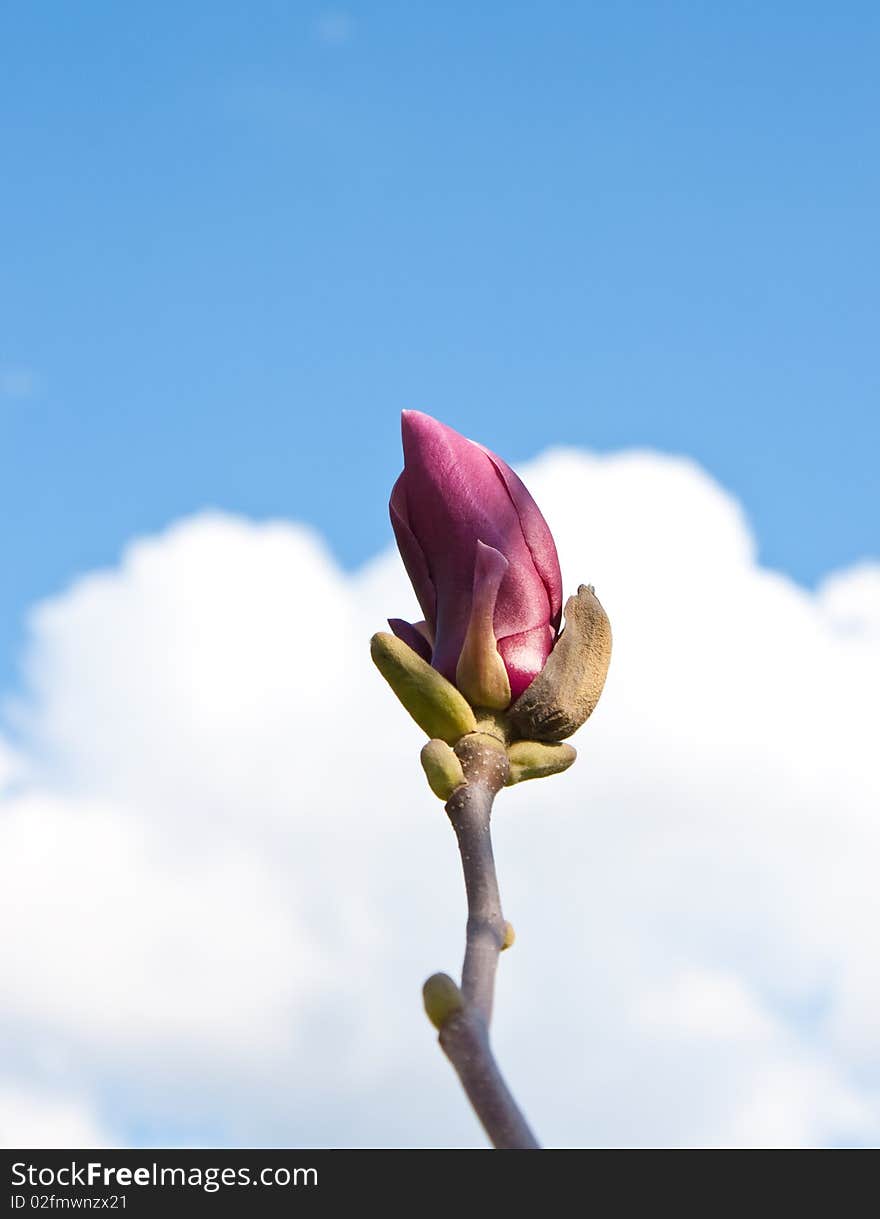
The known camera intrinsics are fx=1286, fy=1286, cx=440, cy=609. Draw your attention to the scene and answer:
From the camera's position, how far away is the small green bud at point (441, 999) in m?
1.38

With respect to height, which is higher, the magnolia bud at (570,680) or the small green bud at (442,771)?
the magnolia bud at (570,680)

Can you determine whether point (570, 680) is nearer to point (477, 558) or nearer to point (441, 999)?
point (477, 558)

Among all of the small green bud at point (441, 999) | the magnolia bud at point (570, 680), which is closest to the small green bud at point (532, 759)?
the magnolia bud at point (570, 680)

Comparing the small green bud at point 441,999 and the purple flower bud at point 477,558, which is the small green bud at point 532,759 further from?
the small green bud at point 441,999

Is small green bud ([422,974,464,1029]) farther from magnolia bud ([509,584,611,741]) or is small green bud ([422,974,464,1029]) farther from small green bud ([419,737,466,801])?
magnolia bud ([509,584,611,741])

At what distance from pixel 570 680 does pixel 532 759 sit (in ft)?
0.42

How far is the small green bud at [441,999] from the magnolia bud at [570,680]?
52 centimetres

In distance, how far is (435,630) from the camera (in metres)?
1.92

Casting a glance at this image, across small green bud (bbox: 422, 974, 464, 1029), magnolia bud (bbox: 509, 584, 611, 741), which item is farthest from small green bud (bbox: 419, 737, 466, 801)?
small green bud (bbox: 422, 974, 464, 1029)

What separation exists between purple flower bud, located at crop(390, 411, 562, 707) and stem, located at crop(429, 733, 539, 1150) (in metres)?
0.11

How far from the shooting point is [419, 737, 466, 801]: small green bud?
1.76 metres
